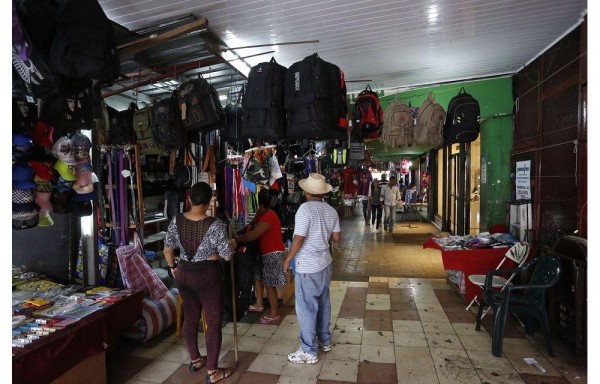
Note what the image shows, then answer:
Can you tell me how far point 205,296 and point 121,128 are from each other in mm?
2367

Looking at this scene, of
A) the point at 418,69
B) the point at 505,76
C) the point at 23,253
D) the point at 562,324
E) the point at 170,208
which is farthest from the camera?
the point at 505,76

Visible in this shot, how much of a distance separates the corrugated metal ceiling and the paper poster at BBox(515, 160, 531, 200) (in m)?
1.65

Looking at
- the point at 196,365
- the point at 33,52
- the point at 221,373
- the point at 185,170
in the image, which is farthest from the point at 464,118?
the point at 33,52

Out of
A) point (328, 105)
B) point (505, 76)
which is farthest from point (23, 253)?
point (505, 76)

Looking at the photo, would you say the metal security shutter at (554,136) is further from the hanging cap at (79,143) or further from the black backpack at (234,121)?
the hanging cap at (79,143)

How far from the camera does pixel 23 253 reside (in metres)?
3.97

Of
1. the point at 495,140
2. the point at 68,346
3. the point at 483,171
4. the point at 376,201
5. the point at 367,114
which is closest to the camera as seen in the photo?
the point at 68,346

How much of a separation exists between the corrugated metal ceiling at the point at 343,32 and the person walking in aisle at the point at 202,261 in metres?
1.78

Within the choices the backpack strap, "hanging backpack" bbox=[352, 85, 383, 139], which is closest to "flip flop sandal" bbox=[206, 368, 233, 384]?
the backpack strap

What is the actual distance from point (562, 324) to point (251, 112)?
158 inches

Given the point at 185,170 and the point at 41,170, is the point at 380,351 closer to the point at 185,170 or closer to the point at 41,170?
the point at 185,170

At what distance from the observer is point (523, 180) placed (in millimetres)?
5391

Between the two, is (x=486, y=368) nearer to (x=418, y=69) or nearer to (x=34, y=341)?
(x=34, y=341)

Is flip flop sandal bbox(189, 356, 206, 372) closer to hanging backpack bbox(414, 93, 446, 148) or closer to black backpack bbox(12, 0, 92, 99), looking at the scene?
black backpack bbox(12, 0, 92, 99)
